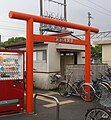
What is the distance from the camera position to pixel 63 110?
31.5 ft

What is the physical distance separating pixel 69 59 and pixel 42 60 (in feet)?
8.42

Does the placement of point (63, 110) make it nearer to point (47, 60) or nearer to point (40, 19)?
point (40, 19)

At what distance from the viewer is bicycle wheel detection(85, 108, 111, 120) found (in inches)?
255

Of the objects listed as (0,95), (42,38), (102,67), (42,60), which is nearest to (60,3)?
(42,60)

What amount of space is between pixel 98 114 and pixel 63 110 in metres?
3.04

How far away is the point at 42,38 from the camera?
9.54 metres

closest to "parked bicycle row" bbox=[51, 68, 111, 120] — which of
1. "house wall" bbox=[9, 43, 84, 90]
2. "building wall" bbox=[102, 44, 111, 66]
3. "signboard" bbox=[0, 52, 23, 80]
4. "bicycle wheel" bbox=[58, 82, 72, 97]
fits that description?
"bicycle wheel" bbox=[58, 82, 72, 97]

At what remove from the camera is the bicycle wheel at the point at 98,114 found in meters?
6.47

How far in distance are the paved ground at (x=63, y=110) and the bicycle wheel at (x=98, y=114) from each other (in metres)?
1.53

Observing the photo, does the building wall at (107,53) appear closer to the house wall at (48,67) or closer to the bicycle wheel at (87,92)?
the house wall at (48,67)

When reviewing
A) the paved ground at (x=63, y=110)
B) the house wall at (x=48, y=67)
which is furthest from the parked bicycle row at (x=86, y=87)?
the house wall at (x=48, y=67)

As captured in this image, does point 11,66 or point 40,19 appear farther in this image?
point 40,19

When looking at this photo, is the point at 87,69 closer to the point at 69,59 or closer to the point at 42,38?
the point at 42,38

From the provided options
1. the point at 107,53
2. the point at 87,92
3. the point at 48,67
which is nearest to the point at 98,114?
the point at 87,92
